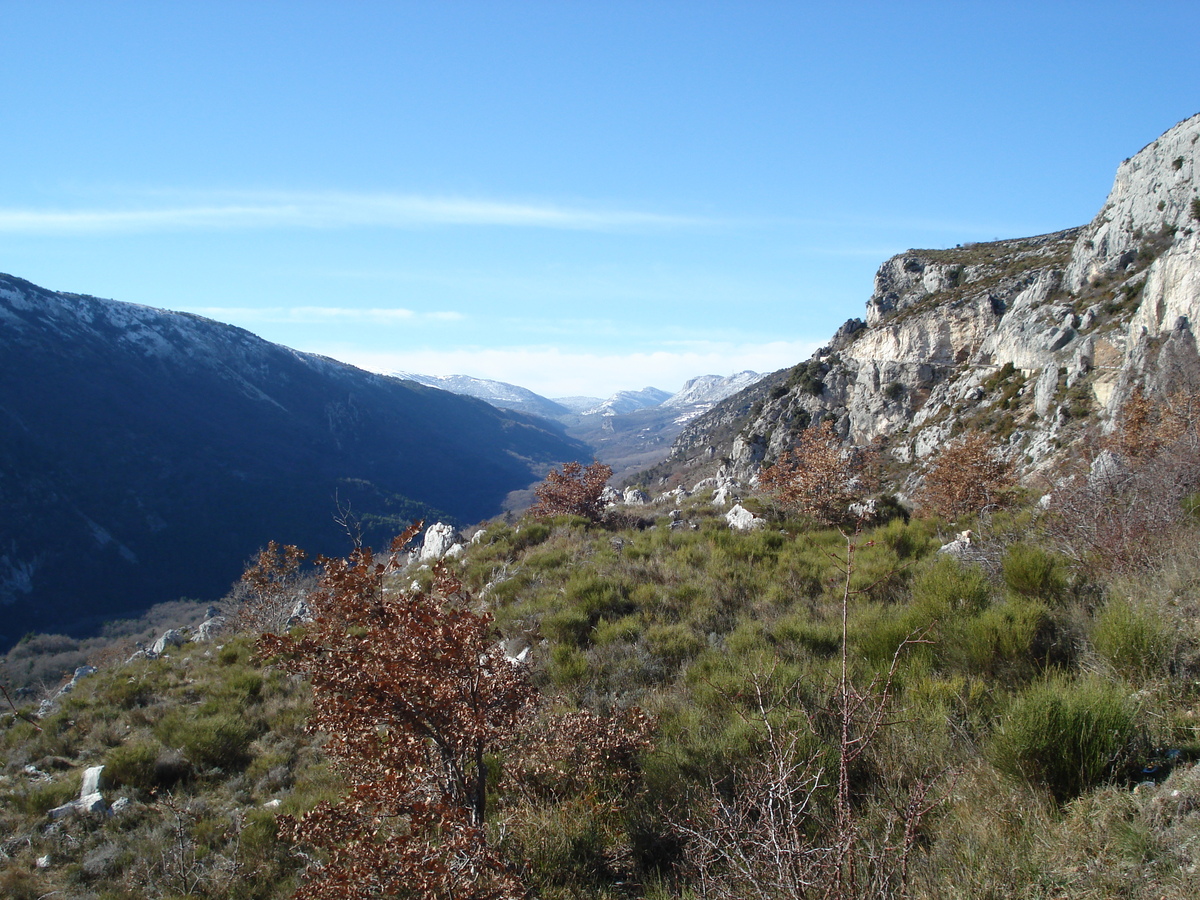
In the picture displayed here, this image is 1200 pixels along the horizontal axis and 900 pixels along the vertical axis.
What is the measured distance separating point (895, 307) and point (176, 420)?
5177 inches

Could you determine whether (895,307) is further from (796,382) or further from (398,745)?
(398,745)

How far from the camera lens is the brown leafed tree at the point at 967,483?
10.0 m

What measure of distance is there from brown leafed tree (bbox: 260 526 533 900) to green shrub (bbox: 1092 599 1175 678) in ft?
12.2

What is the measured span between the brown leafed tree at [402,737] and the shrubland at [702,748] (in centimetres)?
2

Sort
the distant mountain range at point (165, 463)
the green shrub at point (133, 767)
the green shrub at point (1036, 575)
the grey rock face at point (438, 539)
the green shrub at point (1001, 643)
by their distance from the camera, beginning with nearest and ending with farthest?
the green shrub at point (1001, 643) < the green shrub at point (1036, 575) < the green shrub at point (133, 767) < the grey rock face at point (438, 539) < the distant mountain range at point (165, 463)

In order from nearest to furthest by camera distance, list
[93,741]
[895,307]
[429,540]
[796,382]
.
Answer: [93,741] < [429,540] < [895,307] < [796,382]

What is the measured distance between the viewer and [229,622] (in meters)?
16.2

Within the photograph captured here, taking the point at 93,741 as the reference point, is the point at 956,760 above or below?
above

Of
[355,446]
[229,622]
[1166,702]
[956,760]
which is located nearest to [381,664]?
[956,760]

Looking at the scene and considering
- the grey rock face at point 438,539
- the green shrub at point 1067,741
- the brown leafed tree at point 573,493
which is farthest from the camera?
the grey rock face at point 438,539

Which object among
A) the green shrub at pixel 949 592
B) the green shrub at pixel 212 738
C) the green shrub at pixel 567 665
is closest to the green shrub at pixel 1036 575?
the green shrub at pixel 949 592

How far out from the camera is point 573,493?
47.7 feet

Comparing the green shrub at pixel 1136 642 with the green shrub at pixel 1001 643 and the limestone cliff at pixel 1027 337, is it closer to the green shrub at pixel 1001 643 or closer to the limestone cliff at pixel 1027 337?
the green shrub at pixel 1001 643

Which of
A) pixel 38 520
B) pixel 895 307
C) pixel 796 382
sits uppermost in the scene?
pixel 895 307
